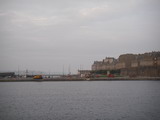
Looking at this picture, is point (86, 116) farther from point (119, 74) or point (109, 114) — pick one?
point (119, 74)

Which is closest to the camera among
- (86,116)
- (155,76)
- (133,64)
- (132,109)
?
(86,116)

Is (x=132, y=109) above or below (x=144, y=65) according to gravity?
below

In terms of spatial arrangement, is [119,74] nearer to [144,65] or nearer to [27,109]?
[144,65]

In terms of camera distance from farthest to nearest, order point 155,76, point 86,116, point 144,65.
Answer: point 144,65, point 155,76, point 86,116

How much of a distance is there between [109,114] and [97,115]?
151cm

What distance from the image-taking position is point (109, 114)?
29.7m

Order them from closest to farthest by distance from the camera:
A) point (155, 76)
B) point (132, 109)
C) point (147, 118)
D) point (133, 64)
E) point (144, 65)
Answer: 1. point (147, 118)
2. point (132, 109)
3. point (155, 76)
4. point (144, 65)
5. point (133, 64)

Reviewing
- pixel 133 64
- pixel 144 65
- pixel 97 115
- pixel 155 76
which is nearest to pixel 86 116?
pixel 97 115

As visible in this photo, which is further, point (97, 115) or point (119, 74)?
point (119, 74)

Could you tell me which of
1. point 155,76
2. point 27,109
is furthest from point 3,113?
point 155,76

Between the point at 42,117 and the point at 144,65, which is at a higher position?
the point at 144,65

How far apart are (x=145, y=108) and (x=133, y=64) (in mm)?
116953

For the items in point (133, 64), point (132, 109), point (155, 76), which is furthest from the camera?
point (133, 64)

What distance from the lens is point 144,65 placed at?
13612cm
